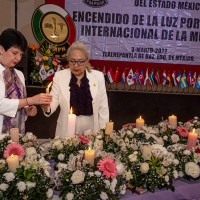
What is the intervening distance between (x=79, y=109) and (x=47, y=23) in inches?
117

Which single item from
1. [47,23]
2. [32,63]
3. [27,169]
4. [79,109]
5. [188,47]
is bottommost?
[27,169]

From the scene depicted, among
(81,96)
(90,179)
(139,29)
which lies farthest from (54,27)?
(90,179)

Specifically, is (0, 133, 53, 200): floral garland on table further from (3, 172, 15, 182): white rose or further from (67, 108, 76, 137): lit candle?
(67, 108, 76, 137): lit candle

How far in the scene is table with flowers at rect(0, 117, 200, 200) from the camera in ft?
4.24

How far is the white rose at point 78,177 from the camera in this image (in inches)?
50.7

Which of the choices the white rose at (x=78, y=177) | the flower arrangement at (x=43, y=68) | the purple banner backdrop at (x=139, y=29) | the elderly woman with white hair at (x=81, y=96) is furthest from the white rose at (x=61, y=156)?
the purple banner backdrop at (x=139, y=29)

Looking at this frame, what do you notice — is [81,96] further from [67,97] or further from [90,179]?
[90,179]

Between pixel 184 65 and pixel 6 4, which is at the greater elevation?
pixel 6 4

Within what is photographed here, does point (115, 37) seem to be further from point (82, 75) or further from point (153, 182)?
point (153, 182)

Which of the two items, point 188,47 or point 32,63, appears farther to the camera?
point 188,47

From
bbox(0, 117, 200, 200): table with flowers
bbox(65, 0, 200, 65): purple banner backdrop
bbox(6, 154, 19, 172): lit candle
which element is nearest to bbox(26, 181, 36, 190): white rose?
bbox(0, 117, 200, 200): table with flowers

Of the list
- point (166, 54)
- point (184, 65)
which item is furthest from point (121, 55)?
point (184, 65)

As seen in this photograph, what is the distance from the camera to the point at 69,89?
238 centimetres

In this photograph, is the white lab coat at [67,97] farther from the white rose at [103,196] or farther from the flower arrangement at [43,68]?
the flower arrangement at [43,68]
